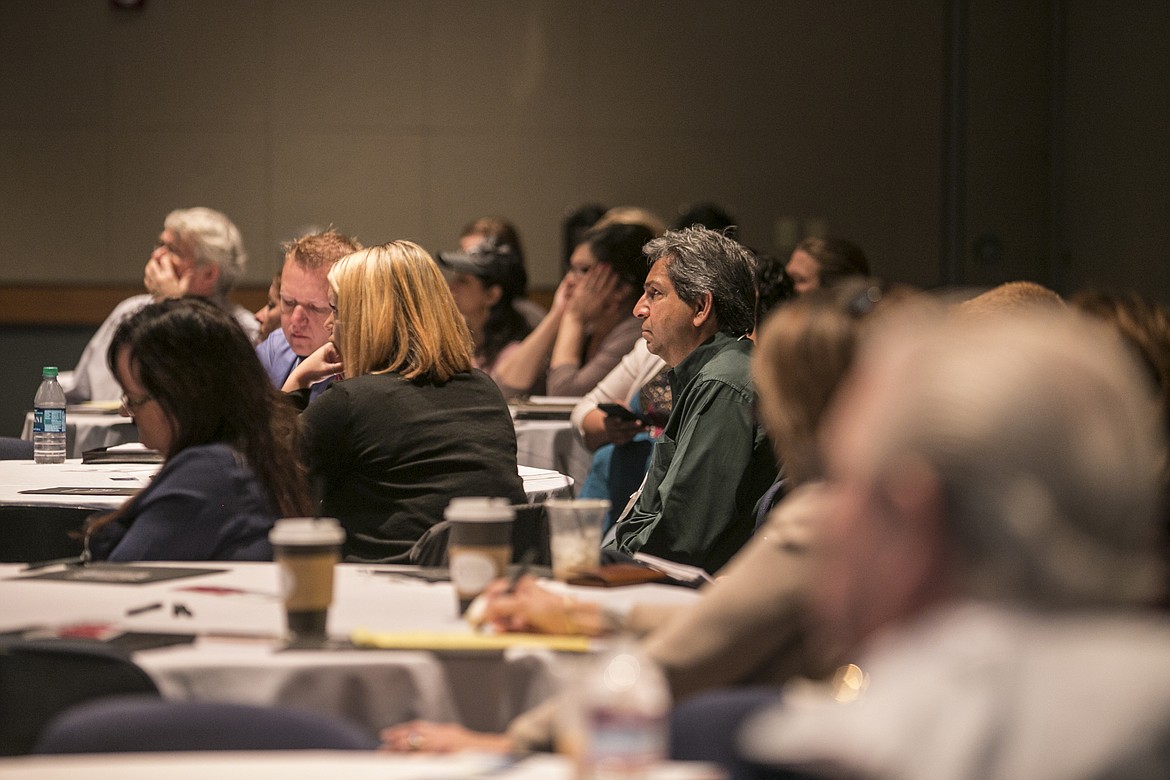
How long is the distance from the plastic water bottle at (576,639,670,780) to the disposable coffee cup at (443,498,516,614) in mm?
962

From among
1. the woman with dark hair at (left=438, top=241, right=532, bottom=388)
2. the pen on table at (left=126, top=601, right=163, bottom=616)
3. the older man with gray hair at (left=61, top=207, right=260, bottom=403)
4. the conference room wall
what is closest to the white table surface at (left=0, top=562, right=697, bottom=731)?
the pen on table at (left=126, top=601, right=163, bottom=616)

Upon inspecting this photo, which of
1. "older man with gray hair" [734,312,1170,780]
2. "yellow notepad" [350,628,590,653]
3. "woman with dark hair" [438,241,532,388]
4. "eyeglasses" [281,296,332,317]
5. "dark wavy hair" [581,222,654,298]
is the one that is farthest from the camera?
"woman with dark hair" [438,241,532,388]

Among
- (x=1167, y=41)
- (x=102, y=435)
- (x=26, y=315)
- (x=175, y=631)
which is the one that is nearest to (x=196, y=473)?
(x=175, y=631)

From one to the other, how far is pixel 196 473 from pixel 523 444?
113 inches

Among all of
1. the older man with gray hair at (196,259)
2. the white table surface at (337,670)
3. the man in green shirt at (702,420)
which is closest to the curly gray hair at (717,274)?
the man in green shirt at (702,420)

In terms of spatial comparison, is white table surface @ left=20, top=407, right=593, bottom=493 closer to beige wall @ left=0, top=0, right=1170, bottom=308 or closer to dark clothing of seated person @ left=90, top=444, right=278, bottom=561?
dark clothing of seated person @ left=90, top=444, right=278, bottom=561

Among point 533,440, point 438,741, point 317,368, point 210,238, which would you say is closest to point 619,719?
point 438,741

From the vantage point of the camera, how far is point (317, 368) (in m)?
4.42

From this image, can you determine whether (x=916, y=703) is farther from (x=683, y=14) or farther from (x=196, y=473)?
(x=683, y=14)

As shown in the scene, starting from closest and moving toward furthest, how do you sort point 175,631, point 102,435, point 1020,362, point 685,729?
point 1020,362
point 685,729
point 175,631
point 102,435

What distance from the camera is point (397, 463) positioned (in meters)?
3.41

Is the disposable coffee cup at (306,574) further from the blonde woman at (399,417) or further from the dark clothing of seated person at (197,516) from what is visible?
the blonde woman at (399,417)

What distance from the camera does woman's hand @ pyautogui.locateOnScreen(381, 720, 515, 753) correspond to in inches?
72.5

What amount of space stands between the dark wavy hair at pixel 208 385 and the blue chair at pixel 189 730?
1.15 meters
